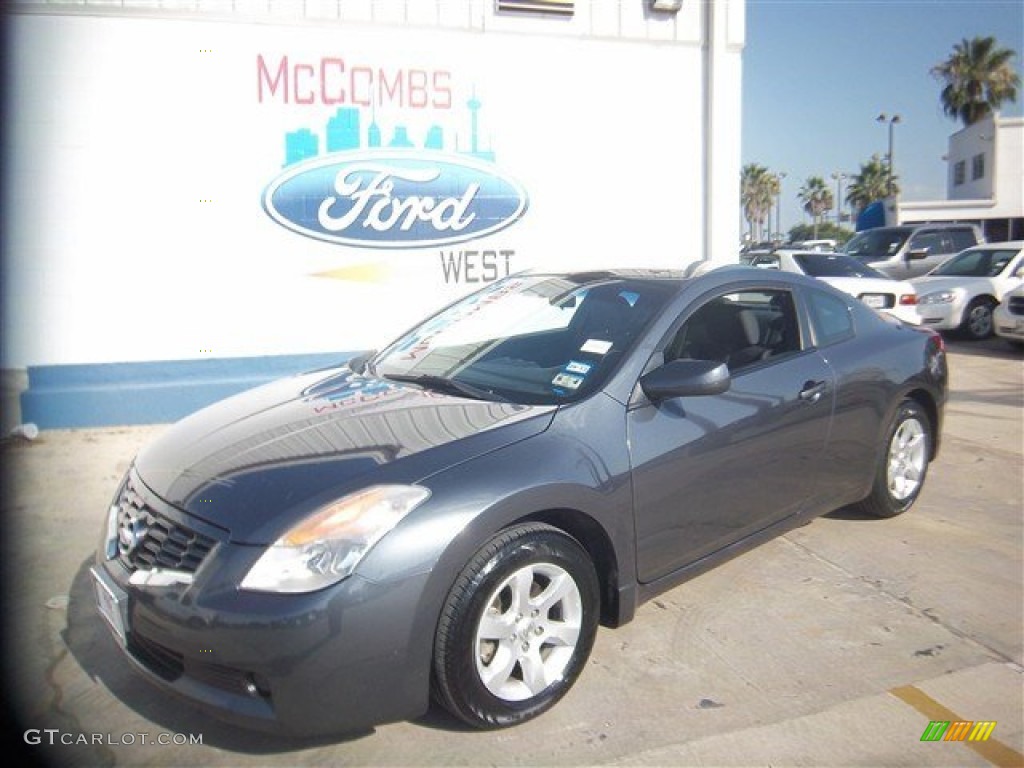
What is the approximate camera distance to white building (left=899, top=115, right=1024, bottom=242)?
32.4 meters

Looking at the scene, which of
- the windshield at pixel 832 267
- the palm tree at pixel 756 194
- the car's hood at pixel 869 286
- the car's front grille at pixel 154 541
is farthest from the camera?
the palm tree at pixel 756 194

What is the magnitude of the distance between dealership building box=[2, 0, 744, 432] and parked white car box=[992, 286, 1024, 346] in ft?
18.0

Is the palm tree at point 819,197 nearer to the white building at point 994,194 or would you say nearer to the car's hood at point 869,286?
the white building at point 994,194

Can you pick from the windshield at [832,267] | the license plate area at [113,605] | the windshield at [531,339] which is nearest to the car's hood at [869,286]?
the windshield at [832,267]

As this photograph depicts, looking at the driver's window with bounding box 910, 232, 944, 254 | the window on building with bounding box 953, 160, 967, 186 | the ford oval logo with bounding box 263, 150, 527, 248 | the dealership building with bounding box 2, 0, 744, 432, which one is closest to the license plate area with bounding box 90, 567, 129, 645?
the dealership building with bounding box 2, 0, 744, 432

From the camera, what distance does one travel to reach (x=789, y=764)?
279 cm

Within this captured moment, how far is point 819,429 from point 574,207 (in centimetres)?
470

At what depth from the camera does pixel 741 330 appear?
4227 millimetres

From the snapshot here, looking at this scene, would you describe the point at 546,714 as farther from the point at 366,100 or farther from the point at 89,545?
the point at 366,100

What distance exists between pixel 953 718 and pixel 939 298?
11464mm

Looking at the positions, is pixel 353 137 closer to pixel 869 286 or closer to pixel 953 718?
pixel 953 718

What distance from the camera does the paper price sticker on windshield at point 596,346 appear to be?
3.62 metres

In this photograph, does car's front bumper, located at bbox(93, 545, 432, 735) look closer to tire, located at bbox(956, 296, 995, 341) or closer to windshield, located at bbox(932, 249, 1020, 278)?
tire, located at bbox(956, 296, 995, 341)

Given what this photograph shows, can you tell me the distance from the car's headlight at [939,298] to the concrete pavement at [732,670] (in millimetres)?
8925
